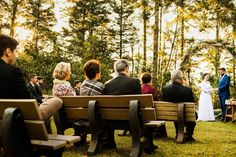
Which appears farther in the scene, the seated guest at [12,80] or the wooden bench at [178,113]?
the wooden bench at [178,113]

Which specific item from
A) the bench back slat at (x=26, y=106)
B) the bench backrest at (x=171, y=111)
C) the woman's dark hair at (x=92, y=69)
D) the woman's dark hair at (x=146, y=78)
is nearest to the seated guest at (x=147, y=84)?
the woman's dark hair at (x=146, y=78)

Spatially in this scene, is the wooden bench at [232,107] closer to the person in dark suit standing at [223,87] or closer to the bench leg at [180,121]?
the person in dark suit standing at [223,87]

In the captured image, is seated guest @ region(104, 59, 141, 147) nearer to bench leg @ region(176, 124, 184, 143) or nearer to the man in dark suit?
bench leg @ region(176, 124, 184, 143)

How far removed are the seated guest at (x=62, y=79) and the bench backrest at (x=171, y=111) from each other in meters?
2.09

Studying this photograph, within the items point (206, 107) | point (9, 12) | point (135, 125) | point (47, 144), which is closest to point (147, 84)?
point (135, 125)

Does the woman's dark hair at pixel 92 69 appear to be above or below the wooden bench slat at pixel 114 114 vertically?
above

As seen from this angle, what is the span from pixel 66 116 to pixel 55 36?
Answer: 108ft

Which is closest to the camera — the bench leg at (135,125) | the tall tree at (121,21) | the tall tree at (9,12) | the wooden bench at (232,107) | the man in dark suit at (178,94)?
the bench leg at (135,125)

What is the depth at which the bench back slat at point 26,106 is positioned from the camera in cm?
324

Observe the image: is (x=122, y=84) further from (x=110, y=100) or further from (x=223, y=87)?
(x=223, y=87)

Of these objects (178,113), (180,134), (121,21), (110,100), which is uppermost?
(121,21)

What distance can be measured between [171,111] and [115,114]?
2.30 m

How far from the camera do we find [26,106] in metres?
3.28

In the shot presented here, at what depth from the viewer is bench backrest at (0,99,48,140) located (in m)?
3.25
